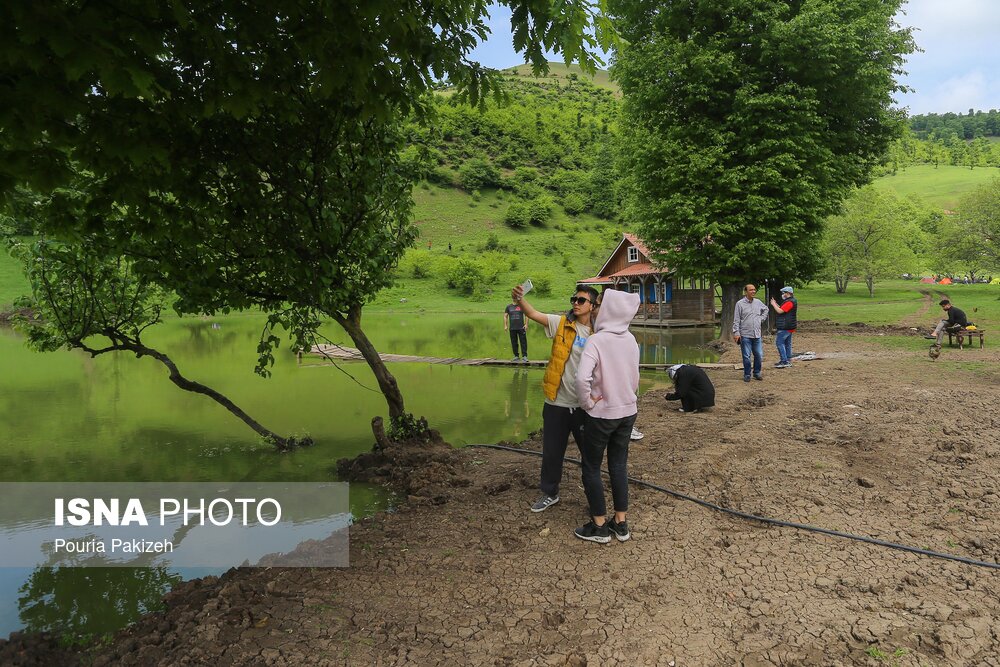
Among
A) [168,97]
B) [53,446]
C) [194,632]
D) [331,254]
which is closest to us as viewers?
[194,632]

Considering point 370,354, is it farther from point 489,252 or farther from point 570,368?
point 489,252

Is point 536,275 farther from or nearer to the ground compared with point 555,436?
farther from the ground

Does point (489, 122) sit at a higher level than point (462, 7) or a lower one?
higher

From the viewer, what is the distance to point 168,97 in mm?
3836

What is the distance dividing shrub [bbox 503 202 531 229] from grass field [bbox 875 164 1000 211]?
63276mm

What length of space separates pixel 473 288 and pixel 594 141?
89.8 m

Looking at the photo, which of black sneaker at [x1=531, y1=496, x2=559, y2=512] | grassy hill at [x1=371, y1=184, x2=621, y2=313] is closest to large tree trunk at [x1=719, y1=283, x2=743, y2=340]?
black sneaker at [x1=531, y1=496, x2=559, y2=512]

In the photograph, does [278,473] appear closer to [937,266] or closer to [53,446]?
[53,446]

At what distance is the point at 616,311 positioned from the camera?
4332 mm

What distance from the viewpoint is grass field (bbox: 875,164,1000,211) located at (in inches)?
3962

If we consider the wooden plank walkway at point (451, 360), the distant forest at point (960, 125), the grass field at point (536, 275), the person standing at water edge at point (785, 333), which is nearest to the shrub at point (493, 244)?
the grass field at point (536, 275)

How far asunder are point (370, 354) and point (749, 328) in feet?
25.1

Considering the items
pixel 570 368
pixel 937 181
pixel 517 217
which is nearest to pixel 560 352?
pixel 570 368

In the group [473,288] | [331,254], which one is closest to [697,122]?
[331,254]
